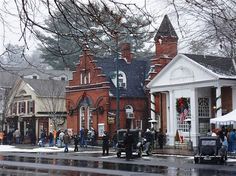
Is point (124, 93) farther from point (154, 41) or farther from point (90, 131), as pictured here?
point (154, 41)

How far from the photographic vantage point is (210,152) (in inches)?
1120

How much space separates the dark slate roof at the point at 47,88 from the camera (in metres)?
61.7

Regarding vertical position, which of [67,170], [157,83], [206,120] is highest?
[157,83]

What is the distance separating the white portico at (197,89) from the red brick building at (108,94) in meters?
4.16

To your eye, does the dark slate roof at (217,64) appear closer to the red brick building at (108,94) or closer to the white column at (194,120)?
the white column at (194,120)

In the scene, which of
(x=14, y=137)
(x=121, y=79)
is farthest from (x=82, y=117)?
(x=14, y=137)

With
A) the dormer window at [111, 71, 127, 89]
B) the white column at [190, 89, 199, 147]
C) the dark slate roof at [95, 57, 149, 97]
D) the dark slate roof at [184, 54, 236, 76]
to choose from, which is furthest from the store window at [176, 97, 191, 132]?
the dormer window at [111, 71, 127, 89]

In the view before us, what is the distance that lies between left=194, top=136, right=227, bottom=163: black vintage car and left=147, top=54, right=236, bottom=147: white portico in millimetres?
11441

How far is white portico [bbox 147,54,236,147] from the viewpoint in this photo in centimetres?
4075

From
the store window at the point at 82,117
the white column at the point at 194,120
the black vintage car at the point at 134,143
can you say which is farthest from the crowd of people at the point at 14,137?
the black vintage car at the point at 134,143

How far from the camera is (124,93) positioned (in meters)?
52.1

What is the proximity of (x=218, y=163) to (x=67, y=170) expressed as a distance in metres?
8.50

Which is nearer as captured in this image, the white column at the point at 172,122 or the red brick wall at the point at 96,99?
the white column at the point at 172,122

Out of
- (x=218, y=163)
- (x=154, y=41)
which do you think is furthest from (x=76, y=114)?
(x=154, y=41)
